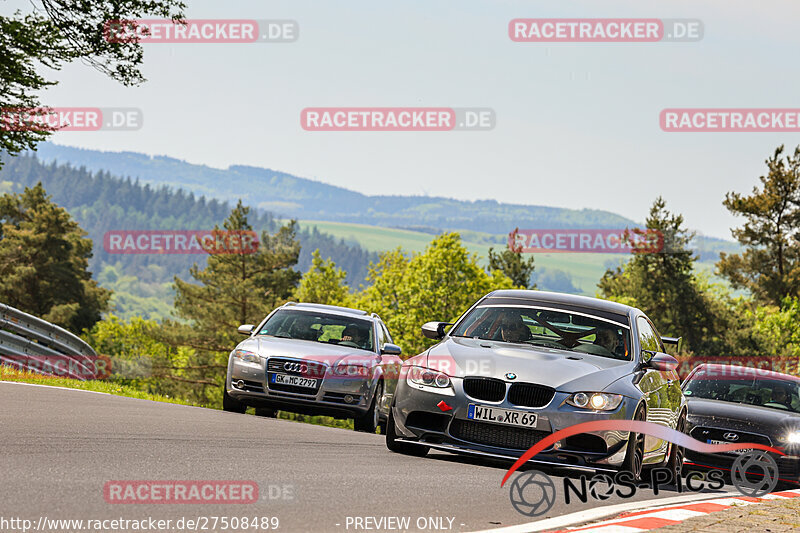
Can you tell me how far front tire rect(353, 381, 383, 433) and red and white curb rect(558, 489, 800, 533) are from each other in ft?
20.1

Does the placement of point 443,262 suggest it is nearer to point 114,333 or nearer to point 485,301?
point 485,301

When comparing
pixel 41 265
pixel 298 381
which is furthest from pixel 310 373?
pixel 41 265

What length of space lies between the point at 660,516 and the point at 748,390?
7764 mm

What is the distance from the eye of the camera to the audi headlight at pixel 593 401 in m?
8.80

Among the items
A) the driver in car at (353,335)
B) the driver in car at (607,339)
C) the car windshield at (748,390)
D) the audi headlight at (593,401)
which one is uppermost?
the driver in car at (607,339)

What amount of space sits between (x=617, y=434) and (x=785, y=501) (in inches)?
78.9

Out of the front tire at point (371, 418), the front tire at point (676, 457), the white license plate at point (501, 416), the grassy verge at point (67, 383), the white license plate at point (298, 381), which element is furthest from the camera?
the grassy verge at point (67, 383)

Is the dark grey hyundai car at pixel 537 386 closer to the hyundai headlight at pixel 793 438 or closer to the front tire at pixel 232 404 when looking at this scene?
the hyundai headlight at pixel 793 438

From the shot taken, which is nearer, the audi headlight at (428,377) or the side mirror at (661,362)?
the audi headlight at (428,377)

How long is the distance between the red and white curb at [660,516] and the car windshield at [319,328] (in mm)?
7063

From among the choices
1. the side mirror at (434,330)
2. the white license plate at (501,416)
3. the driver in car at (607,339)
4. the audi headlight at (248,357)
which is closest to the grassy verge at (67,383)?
the audi headlight at (248,357)

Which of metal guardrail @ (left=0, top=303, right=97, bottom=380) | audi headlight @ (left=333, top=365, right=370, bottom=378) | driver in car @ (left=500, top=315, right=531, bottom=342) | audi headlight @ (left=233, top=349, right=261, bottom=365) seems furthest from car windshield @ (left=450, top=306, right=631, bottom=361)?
metal guardrail @ (left=0, top=303, right=97, bottom=380)

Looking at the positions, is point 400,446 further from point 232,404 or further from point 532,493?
point 232,404

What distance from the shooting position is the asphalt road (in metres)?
6.39
